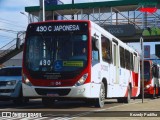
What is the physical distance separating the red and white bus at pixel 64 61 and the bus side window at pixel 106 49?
5 cm

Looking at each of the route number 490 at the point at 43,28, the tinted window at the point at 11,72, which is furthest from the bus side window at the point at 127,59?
the route number 490 at the point at 43,28

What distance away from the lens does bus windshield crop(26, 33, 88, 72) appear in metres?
14.9

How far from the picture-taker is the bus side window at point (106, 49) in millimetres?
16450

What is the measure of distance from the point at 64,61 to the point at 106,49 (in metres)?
2.51

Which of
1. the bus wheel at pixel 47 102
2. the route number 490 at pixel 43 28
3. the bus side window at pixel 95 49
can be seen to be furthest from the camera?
the bus wheel at pixel 47 102

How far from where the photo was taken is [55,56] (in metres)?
15.1

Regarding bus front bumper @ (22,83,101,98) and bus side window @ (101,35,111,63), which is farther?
bus side window @ (101,35,111,63)

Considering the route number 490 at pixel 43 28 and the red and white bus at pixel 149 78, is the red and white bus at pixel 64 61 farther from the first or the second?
the red and white bus at pixel 149 78

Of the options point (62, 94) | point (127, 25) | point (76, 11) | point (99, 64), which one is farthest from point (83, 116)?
point (76, 11)

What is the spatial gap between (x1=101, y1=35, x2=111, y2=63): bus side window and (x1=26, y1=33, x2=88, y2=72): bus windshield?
4.87 feet

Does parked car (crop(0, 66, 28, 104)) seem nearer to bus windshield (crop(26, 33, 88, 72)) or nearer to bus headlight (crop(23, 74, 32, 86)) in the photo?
bus headlight (crop(23, 74, 32, 86))

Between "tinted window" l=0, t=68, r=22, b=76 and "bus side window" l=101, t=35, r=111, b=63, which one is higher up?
"bus side window" l=101, t=35, r=111, b=63

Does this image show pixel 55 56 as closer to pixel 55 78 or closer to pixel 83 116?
pixel 55 78

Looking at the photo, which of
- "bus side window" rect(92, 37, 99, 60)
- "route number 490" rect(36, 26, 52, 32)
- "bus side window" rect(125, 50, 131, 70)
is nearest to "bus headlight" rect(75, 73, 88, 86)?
"bus side window" rect(92, 37, 99, 60)
